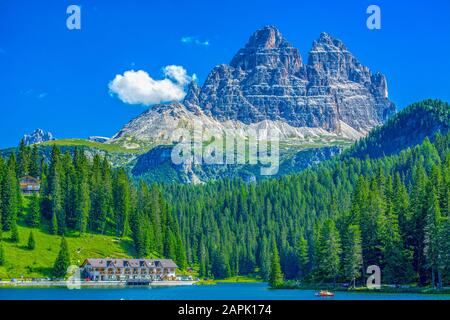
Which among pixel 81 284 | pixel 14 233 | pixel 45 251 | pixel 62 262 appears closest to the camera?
pixel 62 262

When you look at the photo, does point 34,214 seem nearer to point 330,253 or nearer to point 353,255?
point 330,253

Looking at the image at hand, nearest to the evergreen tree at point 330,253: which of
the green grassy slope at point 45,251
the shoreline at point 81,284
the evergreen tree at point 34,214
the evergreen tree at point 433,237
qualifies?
the evergreen tree at point 433,237

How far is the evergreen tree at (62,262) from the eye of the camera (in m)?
165

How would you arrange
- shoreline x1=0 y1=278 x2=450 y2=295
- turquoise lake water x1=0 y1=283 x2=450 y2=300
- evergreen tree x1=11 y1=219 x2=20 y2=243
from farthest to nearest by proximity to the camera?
evergreen tree x1=11 y1=219 x2=20 y2=243, shoreline x1=0 y1=278 x2=450 y2=295, turquoise lake water x1=0 y1=283 x2=450 y2=300

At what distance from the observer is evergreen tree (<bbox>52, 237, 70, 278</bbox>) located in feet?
541

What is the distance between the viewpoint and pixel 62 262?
16600cm

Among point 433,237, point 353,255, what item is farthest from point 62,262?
point 433,237

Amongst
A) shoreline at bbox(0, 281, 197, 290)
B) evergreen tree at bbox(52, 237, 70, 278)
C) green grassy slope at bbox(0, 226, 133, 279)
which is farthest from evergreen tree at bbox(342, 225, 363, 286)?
green grassy slope at bbox(0, 226, 133, 279)

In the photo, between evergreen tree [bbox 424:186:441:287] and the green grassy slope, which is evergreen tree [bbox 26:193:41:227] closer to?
the green grassy slope

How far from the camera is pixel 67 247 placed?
550ft

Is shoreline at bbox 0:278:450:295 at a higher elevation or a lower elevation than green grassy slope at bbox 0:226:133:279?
lower

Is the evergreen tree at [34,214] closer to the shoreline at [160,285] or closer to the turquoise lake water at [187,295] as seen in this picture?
the shoreline at [160,285]
